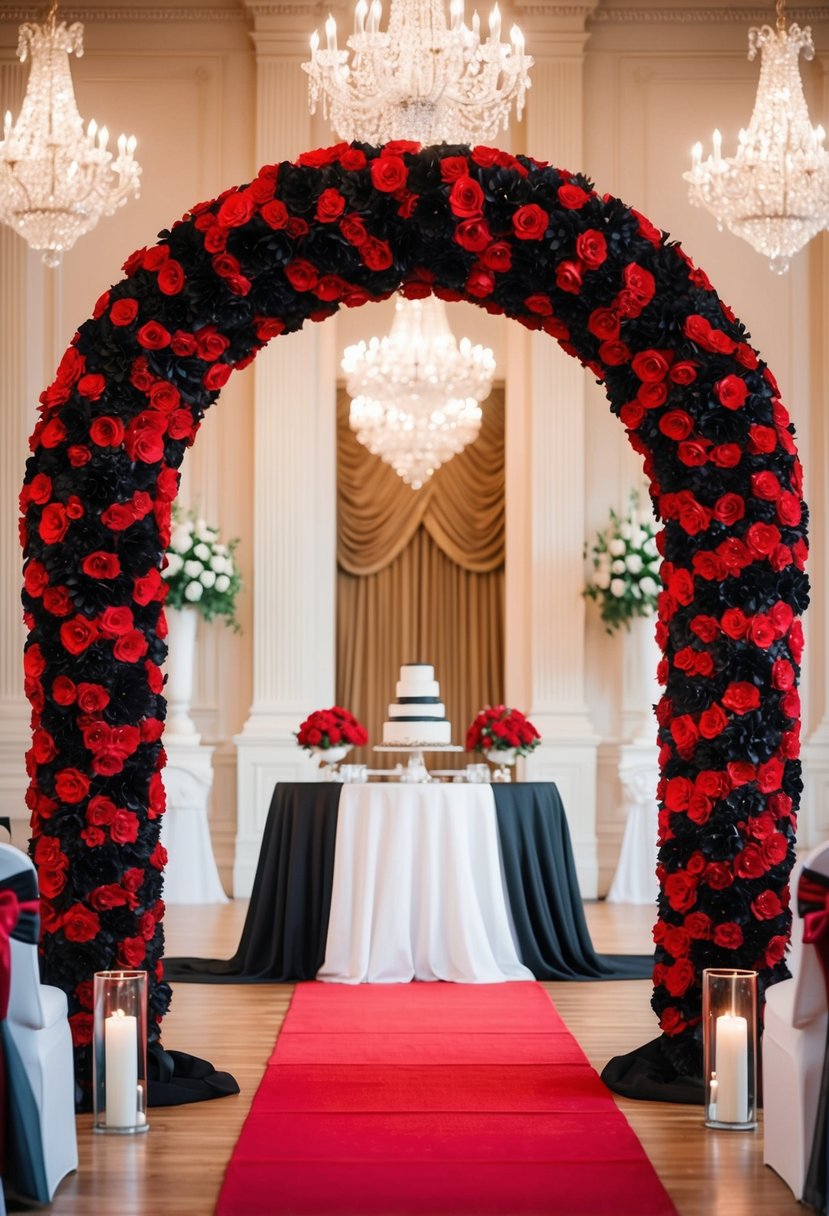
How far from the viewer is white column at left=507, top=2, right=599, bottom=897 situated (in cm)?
1077

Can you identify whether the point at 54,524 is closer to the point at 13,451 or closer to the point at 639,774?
the point at 13,451

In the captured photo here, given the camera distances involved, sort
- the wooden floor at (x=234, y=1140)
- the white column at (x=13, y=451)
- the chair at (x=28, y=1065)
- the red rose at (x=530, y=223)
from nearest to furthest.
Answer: the chair at (x=28, y=1065)
the wooden floor at (x=234, y=1140)
the red rose at (x=530, y=223)
the white column at (x=13, y=451)

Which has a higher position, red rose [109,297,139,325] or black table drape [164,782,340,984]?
red rose [109,297,139,325]

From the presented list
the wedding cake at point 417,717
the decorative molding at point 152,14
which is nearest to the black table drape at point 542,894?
the wedding cake at point 417,717

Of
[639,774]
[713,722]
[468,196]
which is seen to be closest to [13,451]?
[639,774]

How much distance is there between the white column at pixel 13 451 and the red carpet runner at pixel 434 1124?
4528mm

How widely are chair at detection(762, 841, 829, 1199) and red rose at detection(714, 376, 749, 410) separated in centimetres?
168

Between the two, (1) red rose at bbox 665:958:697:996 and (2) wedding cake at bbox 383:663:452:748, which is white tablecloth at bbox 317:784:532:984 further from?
(1) red rose at bbox 665:958:697:996

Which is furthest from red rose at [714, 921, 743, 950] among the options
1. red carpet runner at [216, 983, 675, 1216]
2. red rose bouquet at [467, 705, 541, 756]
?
red rose bouquet at [467, 705, 541, 756]

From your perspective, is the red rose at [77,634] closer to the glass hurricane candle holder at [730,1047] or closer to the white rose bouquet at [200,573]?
the glass hurricane candle holder at [730,1047]

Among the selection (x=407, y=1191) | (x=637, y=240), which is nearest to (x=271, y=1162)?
(x=407, y=1191)

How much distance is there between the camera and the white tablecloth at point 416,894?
24.9ft

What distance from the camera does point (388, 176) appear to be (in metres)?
5.28

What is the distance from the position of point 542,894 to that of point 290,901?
4.00 ft
